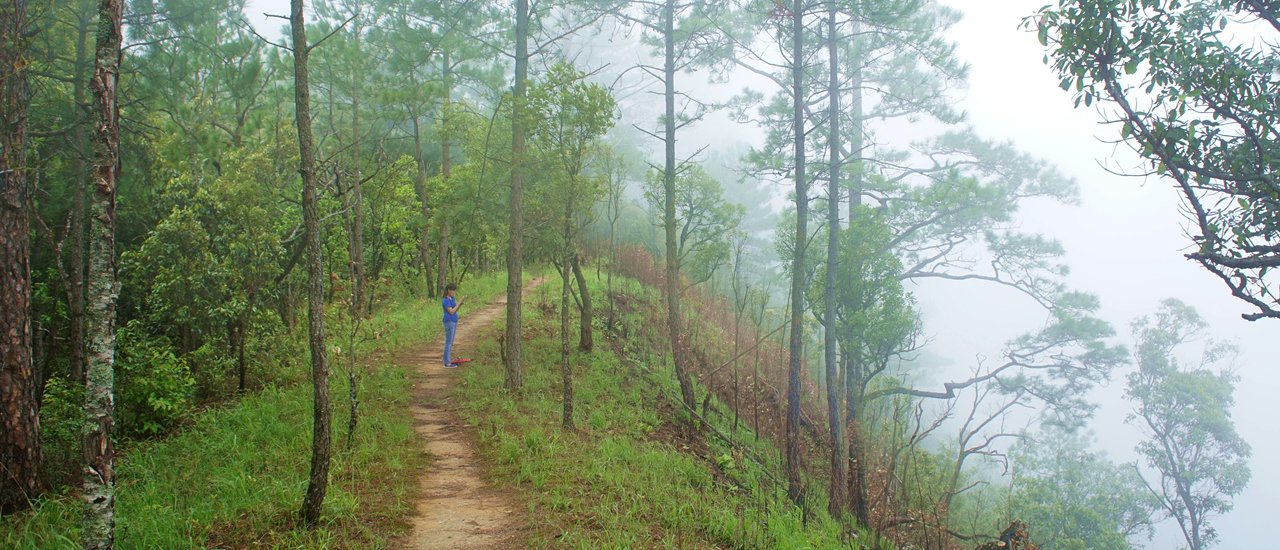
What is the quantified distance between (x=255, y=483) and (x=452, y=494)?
5.82 feet

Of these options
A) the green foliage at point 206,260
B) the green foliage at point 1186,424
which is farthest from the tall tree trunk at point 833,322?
the green foliage at point 1186,424

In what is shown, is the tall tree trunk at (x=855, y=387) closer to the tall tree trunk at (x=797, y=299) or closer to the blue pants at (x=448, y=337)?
the tall tree trunk at (x=797, y=299)

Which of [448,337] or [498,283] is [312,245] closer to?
[448,337]

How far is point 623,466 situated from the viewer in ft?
23.3

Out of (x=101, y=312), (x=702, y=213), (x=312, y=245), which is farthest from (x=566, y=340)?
(x=702, y=213)

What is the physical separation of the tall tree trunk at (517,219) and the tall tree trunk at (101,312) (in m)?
5.82

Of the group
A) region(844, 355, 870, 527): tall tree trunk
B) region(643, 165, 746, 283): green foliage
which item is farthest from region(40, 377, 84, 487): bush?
region(643, 165, 746, 283): green foliage

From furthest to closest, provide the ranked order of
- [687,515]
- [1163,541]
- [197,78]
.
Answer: [1163,541] < [197,78] < [687,515]

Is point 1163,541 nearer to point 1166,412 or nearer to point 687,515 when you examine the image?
point 1166,412

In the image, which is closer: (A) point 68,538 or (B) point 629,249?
(A) point 68,538

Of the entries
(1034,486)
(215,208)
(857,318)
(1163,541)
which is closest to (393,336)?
(215,208)

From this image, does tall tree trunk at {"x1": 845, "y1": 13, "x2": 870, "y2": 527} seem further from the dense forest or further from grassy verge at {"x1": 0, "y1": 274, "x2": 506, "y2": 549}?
grassy verge at {"x1": 0, "y1": 274, "x2": 506, "y2": 549}

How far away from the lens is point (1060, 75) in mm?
4727

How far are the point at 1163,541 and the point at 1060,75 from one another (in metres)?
74.9
